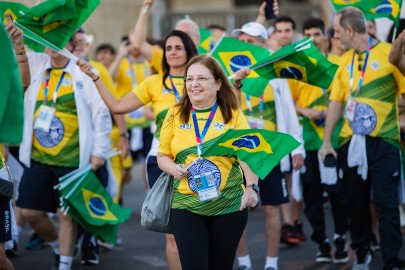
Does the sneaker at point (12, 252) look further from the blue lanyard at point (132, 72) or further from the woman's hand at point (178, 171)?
the woman's hand at point (178, 171)

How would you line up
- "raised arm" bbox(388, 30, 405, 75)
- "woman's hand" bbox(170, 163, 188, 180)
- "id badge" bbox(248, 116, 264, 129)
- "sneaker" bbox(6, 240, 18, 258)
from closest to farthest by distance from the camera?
1. "woman's hand" bbox(170, 163, 188, 180)
2. "raised arm" bbox(388, 30, 405, 75)
3. "id badge" bbox(248, 116, 264, 129)
4. "sneaker" bbox(6, 240, 18, 258)

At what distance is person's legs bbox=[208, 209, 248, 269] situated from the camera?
6.48 metres

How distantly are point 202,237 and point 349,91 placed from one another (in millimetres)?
2877

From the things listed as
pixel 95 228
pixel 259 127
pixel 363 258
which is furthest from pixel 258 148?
pixel 95 228

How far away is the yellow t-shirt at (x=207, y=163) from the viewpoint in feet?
21.2

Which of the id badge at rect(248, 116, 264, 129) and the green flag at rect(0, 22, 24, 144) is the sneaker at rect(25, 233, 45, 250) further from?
the green flag at rect(0, 22, 24, 144)

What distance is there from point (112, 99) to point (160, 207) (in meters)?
1.66

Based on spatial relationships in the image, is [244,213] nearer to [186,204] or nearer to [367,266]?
[186,204]

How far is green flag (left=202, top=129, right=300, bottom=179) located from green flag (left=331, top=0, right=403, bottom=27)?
2.67m

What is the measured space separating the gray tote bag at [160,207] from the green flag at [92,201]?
7.14 ft

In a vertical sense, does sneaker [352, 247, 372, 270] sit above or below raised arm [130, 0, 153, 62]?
below

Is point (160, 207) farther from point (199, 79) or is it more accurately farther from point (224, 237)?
point (199, 79)

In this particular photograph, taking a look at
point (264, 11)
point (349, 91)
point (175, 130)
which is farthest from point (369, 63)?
point (175, 130)

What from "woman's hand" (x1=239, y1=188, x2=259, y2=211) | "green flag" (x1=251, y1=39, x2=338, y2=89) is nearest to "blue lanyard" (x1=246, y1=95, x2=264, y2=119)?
"green flag" (x1=251, y1=39, x2=338, y2=89)
